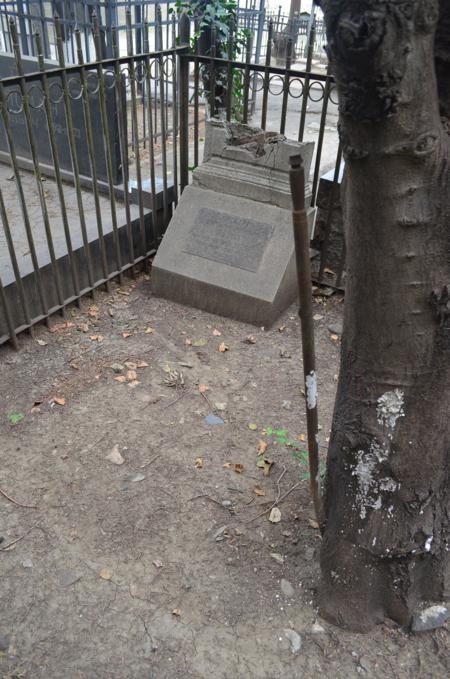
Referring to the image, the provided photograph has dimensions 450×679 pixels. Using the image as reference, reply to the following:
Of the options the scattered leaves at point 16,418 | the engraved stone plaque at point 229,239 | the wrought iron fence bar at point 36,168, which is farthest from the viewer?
the engraved stone plaque at point 229,239

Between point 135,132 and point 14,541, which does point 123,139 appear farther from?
point 14,541

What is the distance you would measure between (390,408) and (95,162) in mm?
3969

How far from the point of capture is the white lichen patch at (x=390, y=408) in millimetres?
1921

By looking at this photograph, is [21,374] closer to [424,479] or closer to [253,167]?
[253,167]

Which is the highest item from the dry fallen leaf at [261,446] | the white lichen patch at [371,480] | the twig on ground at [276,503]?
the white lichen patch at [371,480]

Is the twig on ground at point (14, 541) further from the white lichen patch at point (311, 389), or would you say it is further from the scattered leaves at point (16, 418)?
the white lichen patch at point (311, 389)

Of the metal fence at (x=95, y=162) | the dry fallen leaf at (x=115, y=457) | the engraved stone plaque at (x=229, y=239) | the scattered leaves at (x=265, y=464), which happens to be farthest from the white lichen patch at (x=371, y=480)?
the metal fence at (x=95, y=162)

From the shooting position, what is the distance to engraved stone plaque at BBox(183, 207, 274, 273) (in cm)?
436

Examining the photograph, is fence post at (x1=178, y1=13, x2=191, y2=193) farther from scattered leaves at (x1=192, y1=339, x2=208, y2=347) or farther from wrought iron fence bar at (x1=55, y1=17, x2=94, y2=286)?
scattered leaves at (x1=192, y1=339, x2=208, y2=347)

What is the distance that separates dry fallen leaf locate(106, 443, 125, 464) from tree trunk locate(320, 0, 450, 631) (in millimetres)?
1319

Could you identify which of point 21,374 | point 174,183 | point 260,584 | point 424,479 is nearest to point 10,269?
point 21,374

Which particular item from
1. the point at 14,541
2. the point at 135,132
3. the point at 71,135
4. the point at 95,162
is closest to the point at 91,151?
the point at 71,135

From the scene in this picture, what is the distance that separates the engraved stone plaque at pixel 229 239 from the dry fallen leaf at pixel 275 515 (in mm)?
2038

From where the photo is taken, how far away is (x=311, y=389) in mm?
1807
